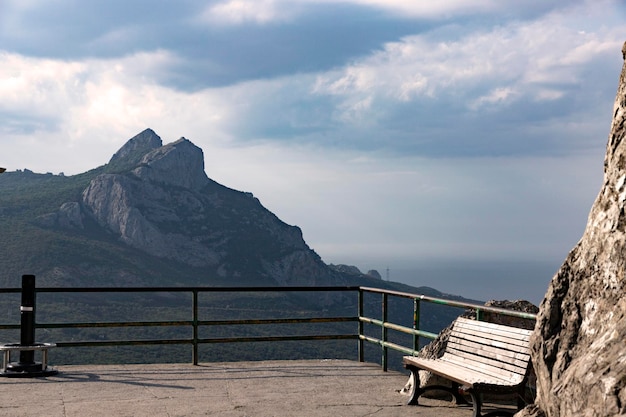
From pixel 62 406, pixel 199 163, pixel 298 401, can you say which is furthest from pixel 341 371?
pixel 199 163

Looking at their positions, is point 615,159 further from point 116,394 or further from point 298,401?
point 116,394

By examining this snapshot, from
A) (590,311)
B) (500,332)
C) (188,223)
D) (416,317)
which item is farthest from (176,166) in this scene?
(590,311)

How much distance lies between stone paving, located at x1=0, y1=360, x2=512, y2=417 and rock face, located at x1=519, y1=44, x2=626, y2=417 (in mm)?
2463

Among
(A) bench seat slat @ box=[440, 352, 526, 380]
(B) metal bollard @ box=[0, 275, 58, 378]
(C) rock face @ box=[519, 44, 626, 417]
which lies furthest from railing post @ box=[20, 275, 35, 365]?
(C) rock face @ box=[519, 44, 626, 417]

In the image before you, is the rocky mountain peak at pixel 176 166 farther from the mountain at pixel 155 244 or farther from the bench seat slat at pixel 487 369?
the bench seat slat at pixel 487 369

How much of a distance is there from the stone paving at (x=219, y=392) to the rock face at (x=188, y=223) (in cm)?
11886

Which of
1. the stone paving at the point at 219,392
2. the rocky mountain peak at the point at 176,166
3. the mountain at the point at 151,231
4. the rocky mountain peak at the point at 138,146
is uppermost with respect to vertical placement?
the rocky mountain peak at the point at 138,146

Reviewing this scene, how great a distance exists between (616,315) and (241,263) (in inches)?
5115

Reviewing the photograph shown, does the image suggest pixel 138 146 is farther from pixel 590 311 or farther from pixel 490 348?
pixel 590 311

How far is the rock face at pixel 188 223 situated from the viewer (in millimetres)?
132125

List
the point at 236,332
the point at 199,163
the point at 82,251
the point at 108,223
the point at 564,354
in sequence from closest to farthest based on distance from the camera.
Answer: the point at 564,354 < the point at 236,332 < the point at 82,251 < the point at 108,223 < the point at 199,163

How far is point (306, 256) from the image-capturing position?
452 feet

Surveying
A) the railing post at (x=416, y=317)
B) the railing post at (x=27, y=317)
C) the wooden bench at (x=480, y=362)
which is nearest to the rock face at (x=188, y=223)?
the railing post at (x=27, y=317)

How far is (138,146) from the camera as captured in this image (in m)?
160
